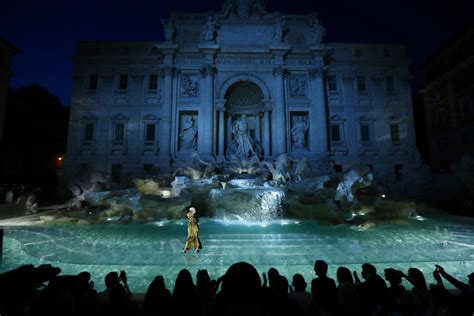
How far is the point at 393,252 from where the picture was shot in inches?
236

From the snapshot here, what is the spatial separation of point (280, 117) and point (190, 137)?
8083 mm

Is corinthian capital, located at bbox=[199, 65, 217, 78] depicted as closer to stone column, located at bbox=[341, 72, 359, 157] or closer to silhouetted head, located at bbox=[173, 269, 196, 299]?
stone column, located at bbox=[341, 72, 359, 157]

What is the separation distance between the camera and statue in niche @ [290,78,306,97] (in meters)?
22.2

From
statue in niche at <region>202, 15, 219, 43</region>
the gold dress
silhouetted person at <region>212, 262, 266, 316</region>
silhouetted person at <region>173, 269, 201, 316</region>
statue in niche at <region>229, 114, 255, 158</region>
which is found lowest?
the gold dress

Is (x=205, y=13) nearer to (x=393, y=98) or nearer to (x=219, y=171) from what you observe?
(x=219, y=171)

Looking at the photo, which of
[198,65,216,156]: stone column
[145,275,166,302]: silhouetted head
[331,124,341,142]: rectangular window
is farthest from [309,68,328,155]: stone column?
[145,275,166,302]: silhouetted head

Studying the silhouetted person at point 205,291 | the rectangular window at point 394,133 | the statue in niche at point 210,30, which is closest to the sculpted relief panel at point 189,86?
the statue in niche at point 210,30

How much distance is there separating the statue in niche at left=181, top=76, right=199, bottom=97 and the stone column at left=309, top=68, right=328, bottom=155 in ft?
34.4

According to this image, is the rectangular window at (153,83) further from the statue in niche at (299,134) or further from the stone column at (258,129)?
the statue in niche at (299,134)

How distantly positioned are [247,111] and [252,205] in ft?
42.7

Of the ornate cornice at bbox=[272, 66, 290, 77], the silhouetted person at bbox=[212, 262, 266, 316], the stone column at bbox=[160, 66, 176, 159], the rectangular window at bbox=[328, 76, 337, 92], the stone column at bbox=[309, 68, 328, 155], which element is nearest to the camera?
the silhouetted person at bbox=[212, 262, 266, 316]

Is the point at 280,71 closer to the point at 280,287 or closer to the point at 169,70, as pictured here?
the point at 169,70

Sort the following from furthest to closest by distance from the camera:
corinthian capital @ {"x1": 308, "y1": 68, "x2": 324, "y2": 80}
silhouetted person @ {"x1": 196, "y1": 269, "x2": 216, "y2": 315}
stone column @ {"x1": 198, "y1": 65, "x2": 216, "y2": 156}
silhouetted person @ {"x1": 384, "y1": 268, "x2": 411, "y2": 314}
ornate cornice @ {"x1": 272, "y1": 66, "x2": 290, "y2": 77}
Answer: corinthian capital @ {"x1": 308, "y1": 68, "x2": 324, "y2": 80} → ornate cornice @ {"x1": 272, "y1": 66, "x2": 290, "y2": 77} → stone column @ {"x1": 198, "y1": 65, "x2": 216, "y2": 156} → silhouetted person @ {"x1": 196, "y1": 269, "x2": 216, "y2": 315} → silhouetted person @ {"x1": 384, "y1": 268, "x2": 411, "y2": 314}

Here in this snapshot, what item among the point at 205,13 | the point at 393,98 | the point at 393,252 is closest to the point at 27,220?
the point at 393,252
